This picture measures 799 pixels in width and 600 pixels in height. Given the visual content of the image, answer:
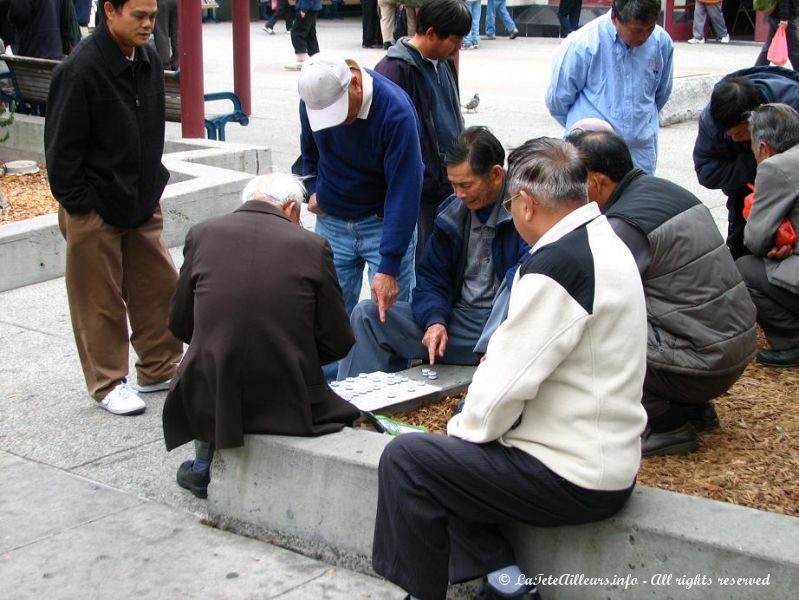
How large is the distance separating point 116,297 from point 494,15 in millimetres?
19076

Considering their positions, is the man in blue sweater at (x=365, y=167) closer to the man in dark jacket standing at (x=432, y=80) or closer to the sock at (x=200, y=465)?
the man in dark jacket standing at (x=432, y=80)

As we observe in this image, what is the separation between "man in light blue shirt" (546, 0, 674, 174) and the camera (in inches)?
240

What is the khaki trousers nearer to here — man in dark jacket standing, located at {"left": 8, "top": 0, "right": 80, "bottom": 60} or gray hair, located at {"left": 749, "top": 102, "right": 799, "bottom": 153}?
gray hair, located at {"left": 749, "top": 102, "right": 799, "bottom": 153}

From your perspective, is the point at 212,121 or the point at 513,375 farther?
the point at 212,121

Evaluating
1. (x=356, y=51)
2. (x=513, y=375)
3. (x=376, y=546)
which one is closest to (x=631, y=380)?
(x=513, y=375)

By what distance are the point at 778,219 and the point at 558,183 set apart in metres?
2.24

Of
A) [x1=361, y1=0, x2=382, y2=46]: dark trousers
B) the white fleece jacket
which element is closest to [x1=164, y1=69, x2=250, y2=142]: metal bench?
the white fleece jacket

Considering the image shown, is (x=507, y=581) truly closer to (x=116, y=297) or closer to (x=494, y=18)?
(x=116, y=297)

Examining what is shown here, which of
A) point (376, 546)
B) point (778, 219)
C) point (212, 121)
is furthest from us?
point (212, 121)

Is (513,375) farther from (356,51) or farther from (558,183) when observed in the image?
(356,51)

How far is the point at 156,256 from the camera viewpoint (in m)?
5.30

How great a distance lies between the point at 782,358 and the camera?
518 cm

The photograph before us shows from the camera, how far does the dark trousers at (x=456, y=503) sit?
312 cm

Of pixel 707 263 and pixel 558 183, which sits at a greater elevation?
pixel 558 183
